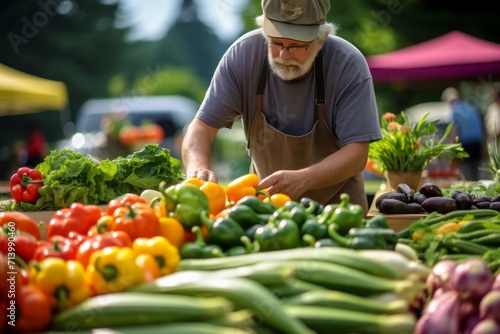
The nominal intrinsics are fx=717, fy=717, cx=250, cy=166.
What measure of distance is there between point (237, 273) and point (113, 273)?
1.44 ft

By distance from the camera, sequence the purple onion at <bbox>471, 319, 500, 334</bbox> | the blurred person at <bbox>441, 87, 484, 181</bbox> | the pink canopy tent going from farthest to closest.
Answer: the pink canopy tent < the blurred person at <bbox>441, 87, 484, 181</bbox> < the purple onion at <bbox>471, 319, 500, 334</bbox>

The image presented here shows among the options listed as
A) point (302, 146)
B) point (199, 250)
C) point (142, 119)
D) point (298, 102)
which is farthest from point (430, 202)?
point (142, 119)

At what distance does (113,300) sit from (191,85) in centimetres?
4965

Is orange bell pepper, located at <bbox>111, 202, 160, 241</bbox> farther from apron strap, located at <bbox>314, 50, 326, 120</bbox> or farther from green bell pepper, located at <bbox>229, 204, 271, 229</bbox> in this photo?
apron strap, located at <bbox>314, 50, 326, 120</bbox>

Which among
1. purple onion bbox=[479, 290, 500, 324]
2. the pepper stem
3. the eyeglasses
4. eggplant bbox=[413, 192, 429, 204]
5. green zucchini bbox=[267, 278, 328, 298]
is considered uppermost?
the eyeglasses

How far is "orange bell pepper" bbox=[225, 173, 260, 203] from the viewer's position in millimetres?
3861

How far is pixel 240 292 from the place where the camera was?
2.37m

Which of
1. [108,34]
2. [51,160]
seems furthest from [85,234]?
[108,34]

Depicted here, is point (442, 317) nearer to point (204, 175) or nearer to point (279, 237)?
point (279, 237)

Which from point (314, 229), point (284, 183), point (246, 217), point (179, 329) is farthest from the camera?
point (284, 183)

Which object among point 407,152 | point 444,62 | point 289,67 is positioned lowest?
point 444,62

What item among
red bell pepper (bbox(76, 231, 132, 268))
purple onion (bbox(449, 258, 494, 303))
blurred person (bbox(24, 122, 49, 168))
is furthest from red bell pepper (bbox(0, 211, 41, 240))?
blurred person (bbox(24, 122, 49, 168))

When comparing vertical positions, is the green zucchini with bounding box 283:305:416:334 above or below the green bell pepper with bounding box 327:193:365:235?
below

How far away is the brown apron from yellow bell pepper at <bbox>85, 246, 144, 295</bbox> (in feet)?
7.86
